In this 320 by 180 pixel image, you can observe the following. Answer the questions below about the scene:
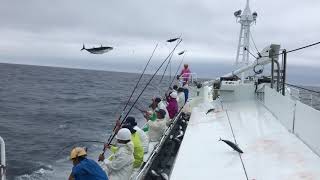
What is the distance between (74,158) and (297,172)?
302 cm

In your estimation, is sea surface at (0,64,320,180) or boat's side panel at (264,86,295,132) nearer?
boat's side panel at (264,86,295,132)

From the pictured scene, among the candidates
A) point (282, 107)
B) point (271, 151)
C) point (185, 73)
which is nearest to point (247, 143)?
point (271, 151)

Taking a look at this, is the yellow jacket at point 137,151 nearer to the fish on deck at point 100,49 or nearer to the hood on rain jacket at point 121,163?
the hood on rain jacket at point 121,163

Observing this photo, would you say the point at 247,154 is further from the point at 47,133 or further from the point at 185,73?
the point at 47,133

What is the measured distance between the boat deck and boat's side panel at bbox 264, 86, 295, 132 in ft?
0.46

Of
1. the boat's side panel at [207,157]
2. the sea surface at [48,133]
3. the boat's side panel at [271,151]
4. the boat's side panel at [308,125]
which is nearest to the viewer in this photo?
the boat's side panel at [271,151]

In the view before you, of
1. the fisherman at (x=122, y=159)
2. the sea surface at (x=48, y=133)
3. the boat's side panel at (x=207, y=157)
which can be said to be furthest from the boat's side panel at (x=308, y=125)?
the sea surface at (x=48, y=133)

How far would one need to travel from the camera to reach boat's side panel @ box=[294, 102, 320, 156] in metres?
6.47

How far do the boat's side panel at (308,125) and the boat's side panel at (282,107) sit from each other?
17.1 inches

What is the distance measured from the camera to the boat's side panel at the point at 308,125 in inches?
255

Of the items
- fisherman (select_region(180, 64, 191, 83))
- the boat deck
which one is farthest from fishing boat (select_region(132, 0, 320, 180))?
fisherman (select_region(180, 64, 191, 83))

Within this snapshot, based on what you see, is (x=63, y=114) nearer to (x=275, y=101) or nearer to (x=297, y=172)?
(x=275, y=101)

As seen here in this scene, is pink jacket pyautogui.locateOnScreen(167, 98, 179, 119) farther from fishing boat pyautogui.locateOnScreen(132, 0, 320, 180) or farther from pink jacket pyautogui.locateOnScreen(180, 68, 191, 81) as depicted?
pink jacket pyautogui.locateOnScreen(180, 68, 191, 81)

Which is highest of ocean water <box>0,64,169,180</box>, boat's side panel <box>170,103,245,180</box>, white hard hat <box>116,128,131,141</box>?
white hard hat <box>116,128,131,141</box>
